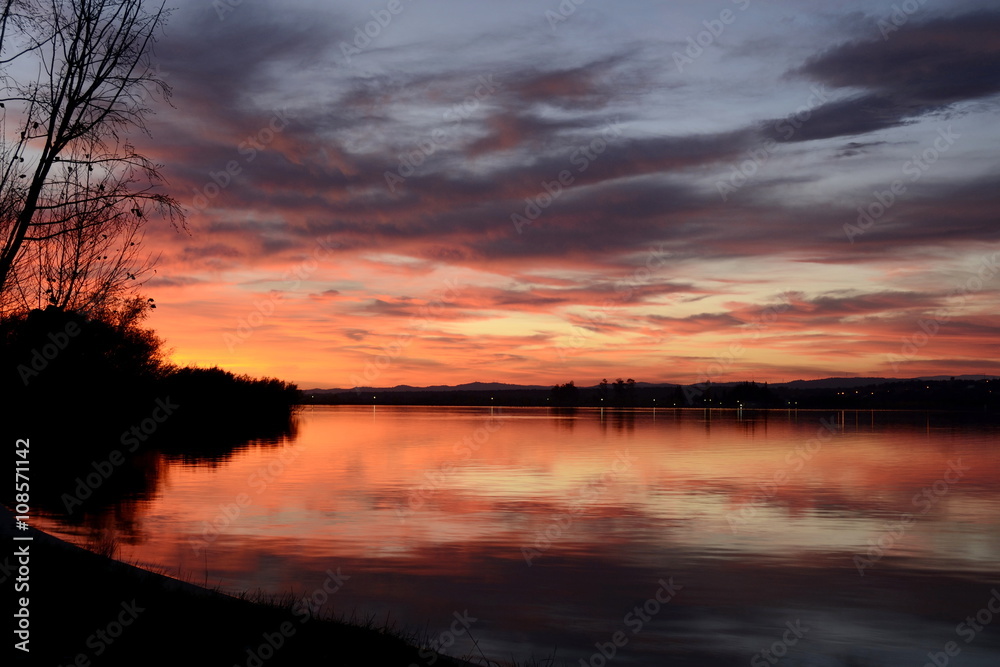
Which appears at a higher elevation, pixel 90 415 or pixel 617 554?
pixel 90 415

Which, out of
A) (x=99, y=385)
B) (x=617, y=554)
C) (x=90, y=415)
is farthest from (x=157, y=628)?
(x=90, y=415)

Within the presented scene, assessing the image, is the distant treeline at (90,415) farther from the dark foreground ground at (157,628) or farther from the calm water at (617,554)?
the dark foreground ground at (157,628)

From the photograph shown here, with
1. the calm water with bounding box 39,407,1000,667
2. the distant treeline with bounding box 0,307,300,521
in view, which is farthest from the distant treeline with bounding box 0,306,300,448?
the calm water with bounding box 39,407,1000,667

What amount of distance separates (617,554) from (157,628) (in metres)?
12.5

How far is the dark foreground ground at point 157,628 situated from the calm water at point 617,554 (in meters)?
3.01

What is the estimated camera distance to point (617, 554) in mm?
20062

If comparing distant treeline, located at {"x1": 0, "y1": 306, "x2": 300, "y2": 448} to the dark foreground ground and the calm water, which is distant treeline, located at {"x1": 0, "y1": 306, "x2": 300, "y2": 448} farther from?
the calm water

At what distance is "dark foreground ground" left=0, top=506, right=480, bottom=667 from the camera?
28.7 feet

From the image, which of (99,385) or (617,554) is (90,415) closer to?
(99,385)

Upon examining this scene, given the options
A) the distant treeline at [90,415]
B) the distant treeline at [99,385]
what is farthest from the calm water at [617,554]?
the distant treeline at [99,385]

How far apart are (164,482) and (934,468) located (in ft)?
117

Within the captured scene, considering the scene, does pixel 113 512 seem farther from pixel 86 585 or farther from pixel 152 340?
pixel 152 340

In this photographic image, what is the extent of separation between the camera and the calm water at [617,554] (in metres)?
13.7

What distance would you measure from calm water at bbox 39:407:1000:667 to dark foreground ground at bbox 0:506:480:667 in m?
3.01
